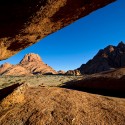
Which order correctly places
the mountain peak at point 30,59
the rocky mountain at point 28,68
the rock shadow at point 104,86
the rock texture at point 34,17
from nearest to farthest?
the rock texture at point 34,17 → the rock shadow at point 104,86 → the rocky mountain at point 28,68 → the mountain peak at point 30,59

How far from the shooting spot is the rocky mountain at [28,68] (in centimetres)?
14812

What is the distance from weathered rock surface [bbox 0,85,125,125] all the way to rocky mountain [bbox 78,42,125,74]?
103939 mm

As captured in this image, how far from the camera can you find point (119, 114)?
946cm

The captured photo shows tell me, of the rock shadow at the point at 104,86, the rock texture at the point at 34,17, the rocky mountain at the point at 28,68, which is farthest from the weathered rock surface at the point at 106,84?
the rocky mountain at the point at 28,68

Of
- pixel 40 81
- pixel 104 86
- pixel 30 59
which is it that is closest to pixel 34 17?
pixel 104 86

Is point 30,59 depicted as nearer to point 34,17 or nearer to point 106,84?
point 106,84

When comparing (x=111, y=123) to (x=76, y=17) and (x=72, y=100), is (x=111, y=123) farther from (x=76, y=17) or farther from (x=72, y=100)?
(x=76, y=17)

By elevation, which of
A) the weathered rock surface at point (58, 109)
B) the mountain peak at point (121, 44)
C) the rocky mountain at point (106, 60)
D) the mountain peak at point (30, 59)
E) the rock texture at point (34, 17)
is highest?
the mountain peak at point (30, 59)

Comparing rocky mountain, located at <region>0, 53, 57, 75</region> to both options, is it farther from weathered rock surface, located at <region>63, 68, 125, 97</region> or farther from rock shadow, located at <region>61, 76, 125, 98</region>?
weathered rock surface, located at <region>63, 68, 125, 97</region>

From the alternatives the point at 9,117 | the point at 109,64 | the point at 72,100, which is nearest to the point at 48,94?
the point at 72,100

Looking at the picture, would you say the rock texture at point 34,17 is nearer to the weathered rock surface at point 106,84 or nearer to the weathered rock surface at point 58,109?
the weathered rock surface at point 58,109

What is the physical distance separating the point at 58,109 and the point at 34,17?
4352 mm

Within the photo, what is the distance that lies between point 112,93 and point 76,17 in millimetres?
5425

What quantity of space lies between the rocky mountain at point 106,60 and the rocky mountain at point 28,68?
26658 millimetres
